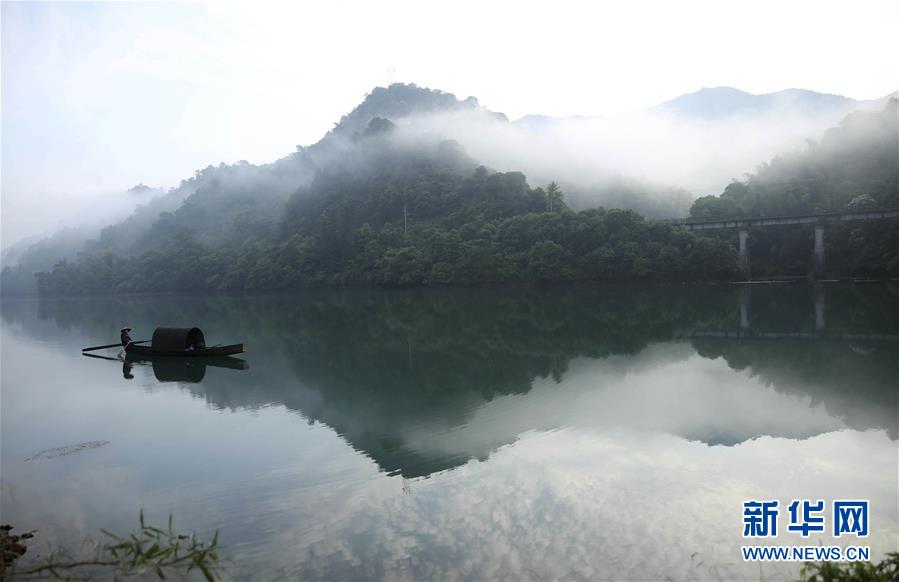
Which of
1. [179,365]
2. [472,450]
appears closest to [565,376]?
[472,450]

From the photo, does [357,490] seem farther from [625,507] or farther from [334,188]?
[334,188]

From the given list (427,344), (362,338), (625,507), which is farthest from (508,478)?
(362,338)

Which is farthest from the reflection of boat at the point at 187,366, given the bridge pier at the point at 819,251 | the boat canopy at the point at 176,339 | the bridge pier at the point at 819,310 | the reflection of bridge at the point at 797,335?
the bridge pier at the point at 819,251

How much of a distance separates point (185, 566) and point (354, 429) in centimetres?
630

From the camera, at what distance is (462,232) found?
3110 inches

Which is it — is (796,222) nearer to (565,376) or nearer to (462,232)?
(462,232)

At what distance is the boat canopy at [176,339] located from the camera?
2466cm

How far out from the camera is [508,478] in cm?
999

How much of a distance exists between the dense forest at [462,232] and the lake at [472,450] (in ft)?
137

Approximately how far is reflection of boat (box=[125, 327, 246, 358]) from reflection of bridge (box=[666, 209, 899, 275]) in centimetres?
5958

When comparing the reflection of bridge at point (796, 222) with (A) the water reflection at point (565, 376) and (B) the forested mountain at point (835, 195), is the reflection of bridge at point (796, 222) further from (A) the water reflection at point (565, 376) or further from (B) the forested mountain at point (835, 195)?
(A) the water reflection at point (565, 376)

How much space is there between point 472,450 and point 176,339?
18129 millimetres

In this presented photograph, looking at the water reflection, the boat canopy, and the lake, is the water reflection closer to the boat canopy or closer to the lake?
the lake

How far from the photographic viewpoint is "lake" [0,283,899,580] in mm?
7695
